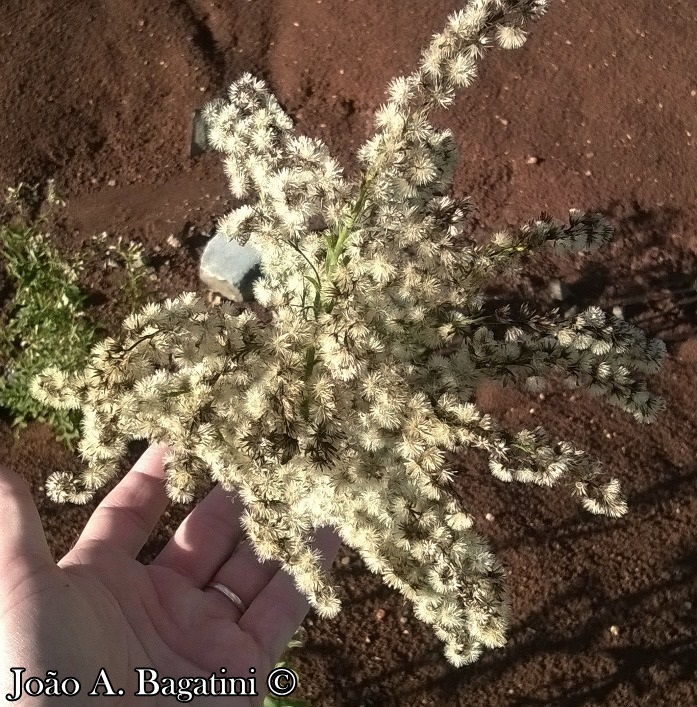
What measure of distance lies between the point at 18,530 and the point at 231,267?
176cm

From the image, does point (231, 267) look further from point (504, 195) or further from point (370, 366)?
point (370, 366)

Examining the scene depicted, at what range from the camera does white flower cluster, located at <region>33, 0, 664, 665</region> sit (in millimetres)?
1439

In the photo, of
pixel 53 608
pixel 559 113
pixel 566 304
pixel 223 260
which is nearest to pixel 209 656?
pixel 53 608

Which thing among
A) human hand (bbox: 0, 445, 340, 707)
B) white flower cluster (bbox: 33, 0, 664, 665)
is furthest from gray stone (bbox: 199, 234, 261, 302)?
white flower cluster (bbox: 33, 0, 664, 665)

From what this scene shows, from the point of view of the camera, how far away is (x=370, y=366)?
1542 mm

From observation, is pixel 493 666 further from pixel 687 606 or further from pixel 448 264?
pixel 448 264

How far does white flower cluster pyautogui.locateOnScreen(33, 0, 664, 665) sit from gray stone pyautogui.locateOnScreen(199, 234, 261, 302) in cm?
155

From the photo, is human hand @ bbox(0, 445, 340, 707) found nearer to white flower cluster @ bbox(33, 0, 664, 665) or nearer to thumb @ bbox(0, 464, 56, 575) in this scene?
thumb @ bbox(0, 464, 56, 575)

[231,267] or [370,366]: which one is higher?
[370,366]

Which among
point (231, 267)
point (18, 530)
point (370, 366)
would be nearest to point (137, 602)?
point (18, 530)

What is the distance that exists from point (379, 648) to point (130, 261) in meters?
2.24

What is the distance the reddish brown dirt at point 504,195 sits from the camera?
2920mm

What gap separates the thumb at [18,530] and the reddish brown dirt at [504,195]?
1171 millimetres

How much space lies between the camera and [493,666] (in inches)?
114
